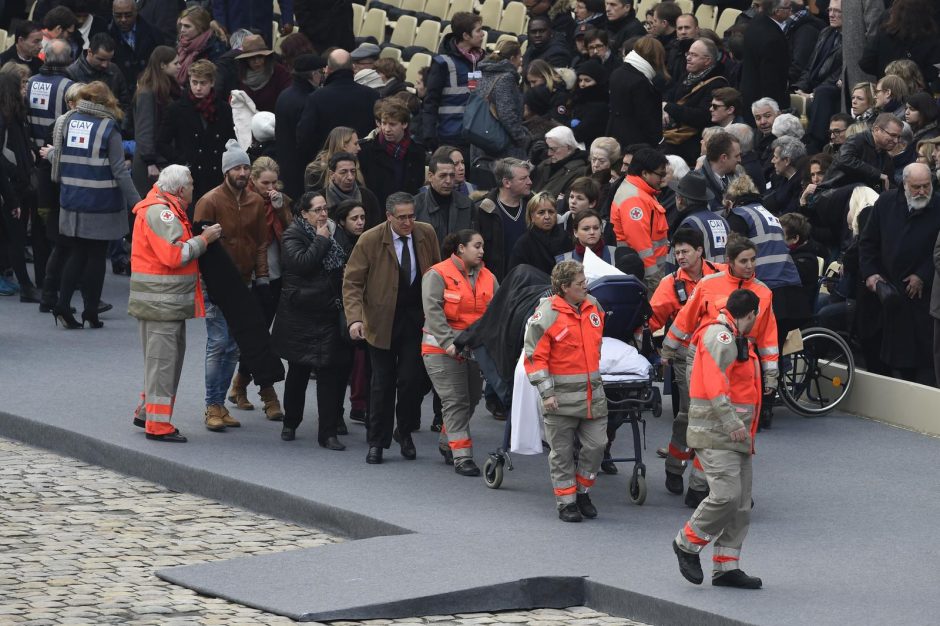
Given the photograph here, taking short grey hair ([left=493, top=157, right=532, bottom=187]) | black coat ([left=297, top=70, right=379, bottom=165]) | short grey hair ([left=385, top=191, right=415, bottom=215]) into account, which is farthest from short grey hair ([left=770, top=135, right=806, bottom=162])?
short grey hair ([left=385, top=191, right=415, bottom=215])

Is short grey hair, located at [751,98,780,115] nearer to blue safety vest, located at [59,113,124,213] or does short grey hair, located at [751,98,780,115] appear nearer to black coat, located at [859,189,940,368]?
black coat, located at [859,189,940,368]

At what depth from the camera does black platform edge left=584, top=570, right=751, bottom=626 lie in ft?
26.8

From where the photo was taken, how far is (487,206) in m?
12.2

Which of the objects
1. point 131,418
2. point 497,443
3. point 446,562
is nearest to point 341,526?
point 446,562

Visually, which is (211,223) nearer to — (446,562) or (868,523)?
(446,562)

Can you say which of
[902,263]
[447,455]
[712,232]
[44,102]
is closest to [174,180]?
[447,455]

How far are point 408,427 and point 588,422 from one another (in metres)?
1.80

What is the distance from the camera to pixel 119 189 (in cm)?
1457

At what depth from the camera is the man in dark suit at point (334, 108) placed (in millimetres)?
14344

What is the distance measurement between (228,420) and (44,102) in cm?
498

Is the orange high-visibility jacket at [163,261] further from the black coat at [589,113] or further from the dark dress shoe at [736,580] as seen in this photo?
the black coat at [589,113]

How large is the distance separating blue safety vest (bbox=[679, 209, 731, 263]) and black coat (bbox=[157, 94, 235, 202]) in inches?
199

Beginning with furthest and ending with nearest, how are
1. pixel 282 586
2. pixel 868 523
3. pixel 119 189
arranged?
pixel 119 189
pixel 868 523
pixel 282 586

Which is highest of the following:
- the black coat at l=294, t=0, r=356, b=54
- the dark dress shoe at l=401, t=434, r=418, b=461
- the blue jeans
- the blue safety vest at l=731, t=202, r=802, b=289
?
the black coat at l=294, t=0, r=356, b=54
